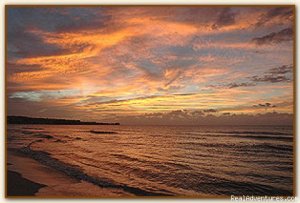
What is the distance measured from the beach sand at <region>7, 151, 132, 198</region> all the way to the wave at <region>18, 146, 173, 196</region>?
0.08ft

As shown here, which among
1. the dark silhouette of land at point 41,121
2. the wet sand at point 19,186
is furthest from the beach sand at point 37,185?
the dark silhouette of land at point 41,121

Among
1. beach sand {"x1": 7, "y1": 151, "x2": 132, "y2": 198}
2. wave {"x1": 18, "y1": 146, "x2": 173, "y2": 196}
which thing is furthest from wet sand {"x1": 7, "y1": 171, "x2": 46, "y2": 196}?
wave {"x1": 18, "y1": 146, "x2": 173, "y2": 196}

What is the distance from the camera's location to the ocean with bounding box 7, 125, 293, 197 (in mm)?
2895

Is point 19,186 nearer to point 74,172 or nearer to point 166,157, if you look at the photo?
point 74,172

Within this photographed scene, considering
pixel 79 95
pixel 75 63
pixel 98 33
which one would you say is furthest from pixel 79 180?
pixel 98 33

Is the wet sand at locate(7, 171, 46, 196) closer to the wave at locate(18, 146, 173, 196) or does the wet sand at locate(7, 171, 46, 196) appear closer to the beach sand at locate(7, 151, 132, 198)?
the beach sand at locate(7, 151, 132, 198)

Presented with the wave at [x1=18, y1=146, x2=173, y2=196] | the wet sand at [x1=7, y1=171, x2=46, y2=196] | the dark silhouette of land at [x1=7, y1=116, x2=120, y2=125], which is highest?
the dark silhouette of land at [x1=7, y1=116, x2=120, y2=125]

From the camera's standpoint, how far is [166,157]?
2967 mm

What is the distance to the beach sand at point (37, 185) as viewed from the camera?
2914 mm

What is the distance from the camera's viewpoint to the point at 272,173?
9.45 ft

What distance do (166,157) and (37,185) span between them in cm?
77

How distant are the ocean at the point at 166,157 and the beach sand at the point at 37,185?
0.14ft

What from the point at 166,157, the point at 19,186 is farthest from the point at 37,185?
the point at 166,157

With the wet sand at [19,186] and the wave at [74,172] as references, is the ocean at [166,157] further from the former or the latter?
the wet sand at [19,186]
